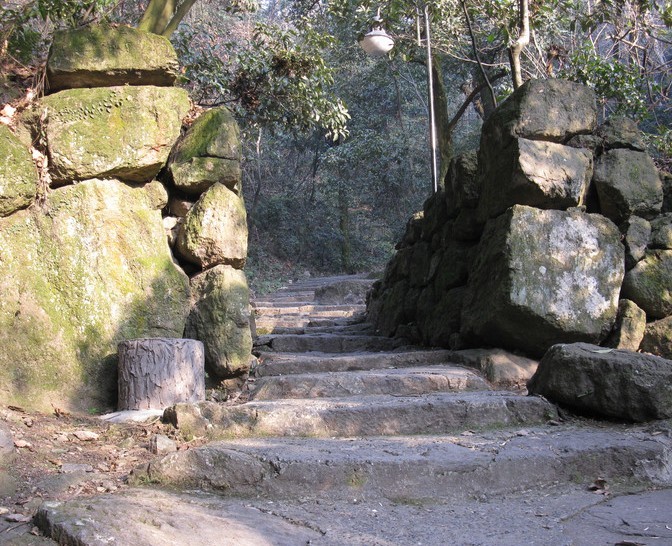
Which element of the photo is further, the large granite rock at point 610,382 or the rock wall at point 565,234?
the rock wall at point 565,234

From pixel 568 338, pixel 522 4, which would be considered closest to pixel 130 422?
pixel 568 338

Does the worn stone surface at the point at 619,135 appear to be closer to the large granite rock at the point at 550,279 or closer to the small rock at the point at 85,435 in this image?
the large granite rock at the point at 550,279

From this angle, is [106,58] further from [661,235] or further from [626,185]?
[661,235]

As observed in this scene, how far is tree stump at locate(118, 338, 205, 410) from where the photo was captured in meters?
4.39

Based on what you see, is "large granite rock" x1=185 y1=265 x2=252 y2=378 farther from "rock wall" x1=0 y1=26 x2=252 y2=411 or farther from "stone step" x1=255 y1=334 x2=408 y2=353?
"stone step" x1=255 y1=334 x2=408 y2=353

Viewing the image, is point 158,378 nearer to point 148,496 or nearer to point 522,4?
point 148,496

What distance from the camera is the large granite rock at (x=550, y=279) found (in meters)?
5.12

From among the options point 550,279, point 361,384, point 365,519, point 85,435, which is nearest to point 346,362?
point 361,384

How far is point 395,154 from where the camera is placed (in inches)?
705

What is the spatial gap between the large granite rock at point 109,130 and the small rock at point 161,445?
7.02 ft

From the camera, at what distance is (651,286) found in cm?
539

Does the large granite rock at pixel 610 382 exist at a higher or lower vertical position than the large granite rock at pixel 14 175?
lower

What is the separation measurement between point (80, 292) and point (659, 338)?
177 inches

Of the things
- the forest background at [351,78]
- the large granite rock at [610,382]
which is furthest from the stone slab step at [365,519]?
the forest background at [351,78]
